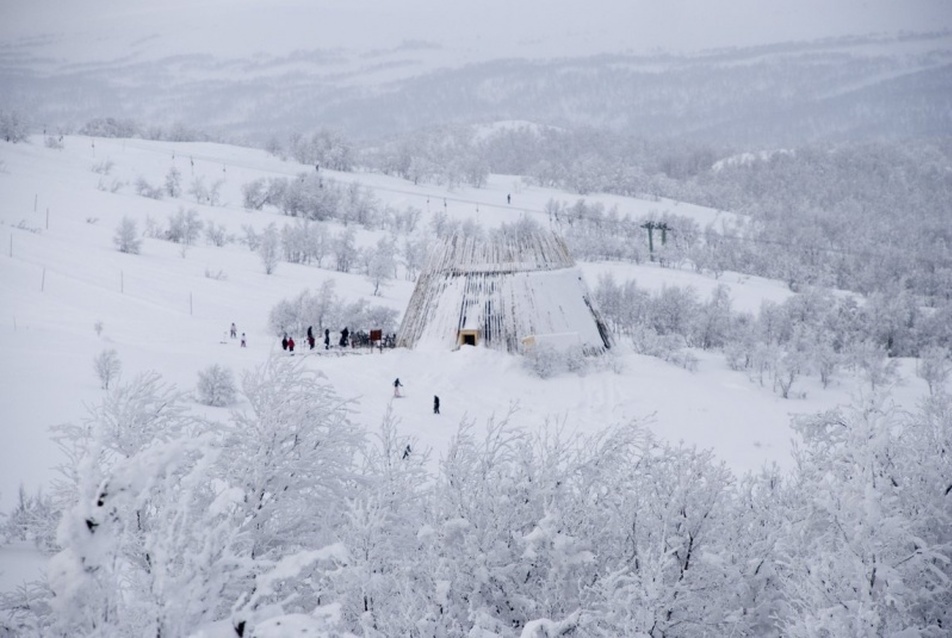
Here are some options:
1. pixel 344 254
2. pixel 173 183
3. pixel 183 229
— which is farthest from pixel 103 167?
pixel 344 254

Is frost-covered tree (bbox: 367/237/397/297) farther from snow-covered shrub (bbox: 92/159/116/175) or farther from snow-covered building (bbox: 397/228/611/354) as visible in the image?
snow-covered shrub (bbox: 92/159/116/175)

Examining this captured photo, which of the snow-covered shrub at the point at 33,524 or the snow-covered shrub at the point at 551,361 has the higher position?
the snow-covered shrub at the point at 33,524

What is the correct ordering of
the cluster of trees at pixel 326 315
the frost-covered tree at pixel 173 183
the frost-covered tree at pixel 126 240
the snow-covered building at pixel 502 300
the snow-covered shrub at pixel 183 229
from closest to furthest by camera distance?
1. the snow-covered building at pixel 502 300
2. the cluster of trees at pixel 326 315
3. the frost-covered tree at pixel 126 240
4. the snow-covered shrub at pixel 183 229
5. the frost-covered tree at pixel 173 183

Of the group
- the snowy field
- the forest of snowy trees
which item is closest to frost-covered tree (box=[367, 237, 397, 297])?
the snowy field

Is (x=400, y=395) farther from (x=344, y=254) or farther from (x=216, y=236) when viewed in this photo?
(x=216, y=236)

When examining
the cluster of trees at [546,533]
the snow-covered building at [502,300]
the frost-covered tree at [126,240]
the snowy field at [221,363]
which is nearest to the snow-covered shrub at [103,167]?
the snowy field at [221,363]

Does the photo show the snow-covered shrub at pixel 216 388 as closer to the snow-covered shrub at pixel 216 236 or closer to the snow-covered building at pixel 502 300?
the snow-covered building at pixel 502 300
